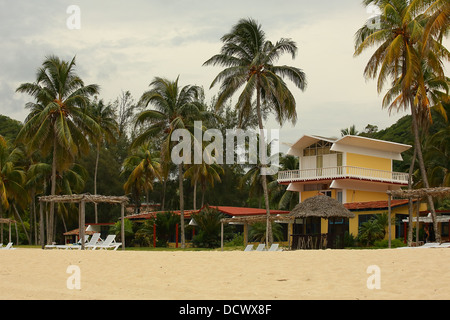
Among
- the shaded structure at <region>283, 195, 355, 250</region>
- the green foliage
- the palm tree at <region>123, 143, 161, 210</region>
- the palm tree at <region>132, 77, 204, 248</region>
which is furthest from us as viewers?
the green foliage

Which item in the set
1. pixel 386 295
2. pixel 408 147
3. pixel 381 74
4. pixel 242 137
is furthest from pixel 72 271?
pixel 242 137

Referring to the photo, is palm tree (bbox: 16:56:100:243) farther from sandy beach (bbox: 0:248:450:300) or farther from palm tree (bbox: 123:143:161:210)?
sandy beach (bbox: 0:248:450:300)

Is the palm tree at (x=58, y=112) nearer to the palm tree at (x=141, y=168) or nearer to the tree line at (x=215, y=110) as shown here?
the tree line at (x=215, y=110)

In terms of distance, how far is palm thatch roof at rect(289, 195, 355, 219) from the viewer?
30578mm

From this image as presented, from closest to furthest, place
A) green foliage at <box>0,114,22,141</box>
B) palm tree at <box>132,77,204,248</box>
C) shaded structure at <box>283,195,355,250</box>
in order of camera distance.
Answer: shaded structure at <box>283,195,355,250</box>
palm tree at <box>132,77,204,248</box>
green foliage at <box>0,114,22,141</box>

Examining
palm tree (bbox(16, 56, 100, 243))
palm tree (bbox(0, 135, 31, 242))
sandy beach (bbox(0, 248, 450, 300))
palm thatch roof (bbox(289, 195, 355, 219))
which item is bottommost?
sandy beach (bbox(0, 248, 450, 300))

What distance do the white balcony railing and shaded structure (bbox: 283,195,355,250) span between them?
9.81 meters

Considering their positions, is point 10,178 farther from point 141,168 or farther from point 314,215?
point 314,215

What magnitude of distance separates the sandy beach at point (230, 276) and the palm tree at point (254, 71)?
46.5 ft

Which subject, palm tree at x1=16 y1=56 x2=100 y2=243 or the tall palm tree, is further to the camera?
palm tree at x1=16 y1=56 x2=100 y2=243

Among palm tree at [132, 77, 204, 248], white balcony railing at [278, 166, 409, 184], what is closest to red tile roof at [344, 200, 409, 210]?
white balcony railing at [278, 166, 409, 184]

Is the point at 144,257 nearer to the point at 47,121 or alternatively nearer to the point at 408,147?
the point at 47,121

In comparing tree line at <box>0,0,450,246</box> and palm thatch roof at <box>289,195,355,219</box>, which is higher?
tree line at <box>0,0,450,246</box>
